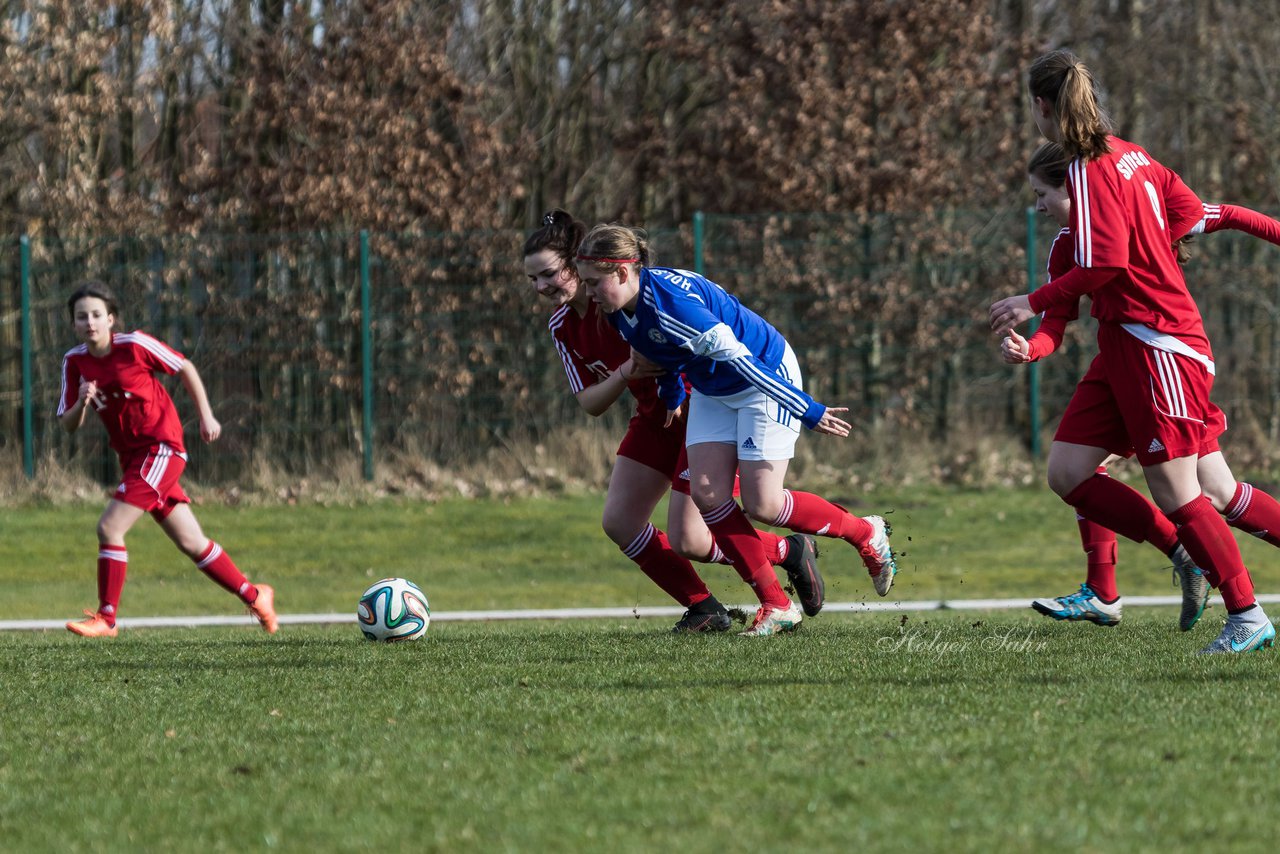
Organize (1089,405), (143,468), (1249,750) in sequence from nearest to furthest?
1. (1249,750)
2. (1089,405)
3. (143,468)

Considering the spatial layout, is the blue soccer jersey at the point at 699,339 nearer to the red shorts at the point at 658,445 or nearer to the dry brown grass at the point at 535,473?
the red shorts at the point at 658,445

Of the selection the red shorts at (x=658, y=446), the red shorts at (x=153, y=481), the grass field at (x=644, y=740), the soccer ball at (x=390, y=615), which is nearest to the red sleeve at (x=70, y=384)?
the red shorts at (x=153, y=481)

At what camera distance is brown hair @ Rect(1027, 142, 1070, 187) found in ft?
20.9

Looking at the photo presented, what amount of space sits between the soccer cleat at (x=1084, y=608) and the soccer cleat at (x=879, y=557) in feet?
2.49

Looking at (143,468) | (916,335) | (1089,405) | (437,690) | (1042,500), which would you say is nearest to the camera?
(437,690)

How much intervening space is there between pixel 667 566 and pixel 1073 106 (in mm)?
3109

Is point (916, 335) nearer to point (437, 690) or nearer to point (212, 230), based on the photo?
point (212, 230)

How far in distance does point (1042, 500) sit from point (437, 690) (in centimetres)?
1079

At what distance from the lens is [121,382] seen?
8.95 metres

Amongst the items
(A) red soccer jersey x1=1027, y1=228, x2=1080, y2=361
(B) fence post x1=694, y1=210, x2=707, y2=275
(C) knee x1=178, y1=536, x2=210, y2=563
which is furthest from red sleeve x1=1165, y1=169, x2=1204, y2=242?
(B) fence post x1=694, y1=210, x2=707, y2=275

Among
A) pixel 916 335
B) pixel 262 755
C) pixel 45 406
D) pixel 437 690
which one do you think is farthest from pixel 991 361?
pixel 262 755

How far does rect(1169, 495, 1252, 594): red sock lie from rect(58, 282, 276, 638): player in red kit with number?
5195mm

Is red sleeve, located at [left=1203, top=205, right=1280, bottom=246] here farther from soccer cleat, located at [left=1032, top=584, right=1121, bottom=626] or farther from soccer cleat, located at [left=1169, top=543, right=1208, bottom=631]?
soccer cleat, located at [left=1032, top=584, right=1121, bottom=626]

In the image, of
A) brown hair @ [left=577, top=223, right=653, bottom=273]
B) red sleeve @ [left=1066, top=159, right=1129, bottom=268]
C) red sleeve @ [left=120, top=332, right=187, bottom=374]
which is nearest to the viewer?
red sleeve @ [left=1066, top=159, right=1129, bottom=268]
